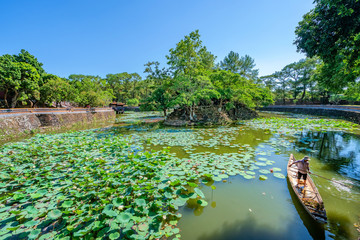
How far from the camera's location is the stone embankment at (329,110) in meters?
15.3

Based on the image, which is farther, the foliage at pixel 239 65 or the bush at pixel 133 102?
the bush at pixel 133 102

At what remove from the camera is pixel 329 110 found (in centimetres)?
2145

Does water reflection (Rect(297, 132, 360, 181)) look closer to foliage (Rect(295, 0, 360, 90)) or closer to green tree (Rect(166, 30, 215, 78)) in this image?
foliage (Rect(295, 0, 360, 90))

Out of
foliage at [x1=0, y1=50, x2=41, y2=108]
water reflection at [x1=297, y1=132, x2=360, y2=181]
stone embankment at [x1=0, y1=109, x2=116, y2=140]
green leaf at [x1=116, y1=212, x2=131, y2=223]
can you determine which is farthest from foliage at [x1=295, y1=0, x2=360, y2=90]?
foliage at [x1=0, y1=50, x2=41, y2=108]

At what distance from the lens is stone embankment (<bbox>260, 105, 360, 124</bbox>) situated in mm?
15258

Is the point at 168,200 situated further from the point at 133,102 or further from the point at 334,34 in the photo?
the point at 133,102

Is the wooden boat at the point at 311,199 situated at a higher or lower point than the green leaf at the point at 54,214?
lower

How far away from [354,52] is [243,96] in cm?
1016

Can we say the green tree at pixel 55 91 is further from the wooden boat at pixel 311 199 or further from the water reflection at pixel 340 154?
the water reflection at pixel 340 154

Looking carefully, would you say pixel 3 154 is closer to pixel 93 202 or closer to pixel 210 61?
pixel 93 202

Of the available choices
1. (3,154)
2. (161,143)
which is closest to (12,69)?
(3,154)

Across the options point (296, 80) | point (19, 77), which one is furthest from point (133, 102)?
point (296, 80)

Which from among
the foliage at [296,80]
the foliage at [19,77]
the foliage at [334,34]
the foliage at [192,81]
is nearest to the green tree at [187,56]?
the foliage at [192,81]

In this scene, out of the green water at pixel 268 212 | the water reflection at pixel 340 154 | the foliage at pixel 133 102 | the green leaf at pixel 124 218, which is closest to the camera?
the green leaf at pixel 124 218
